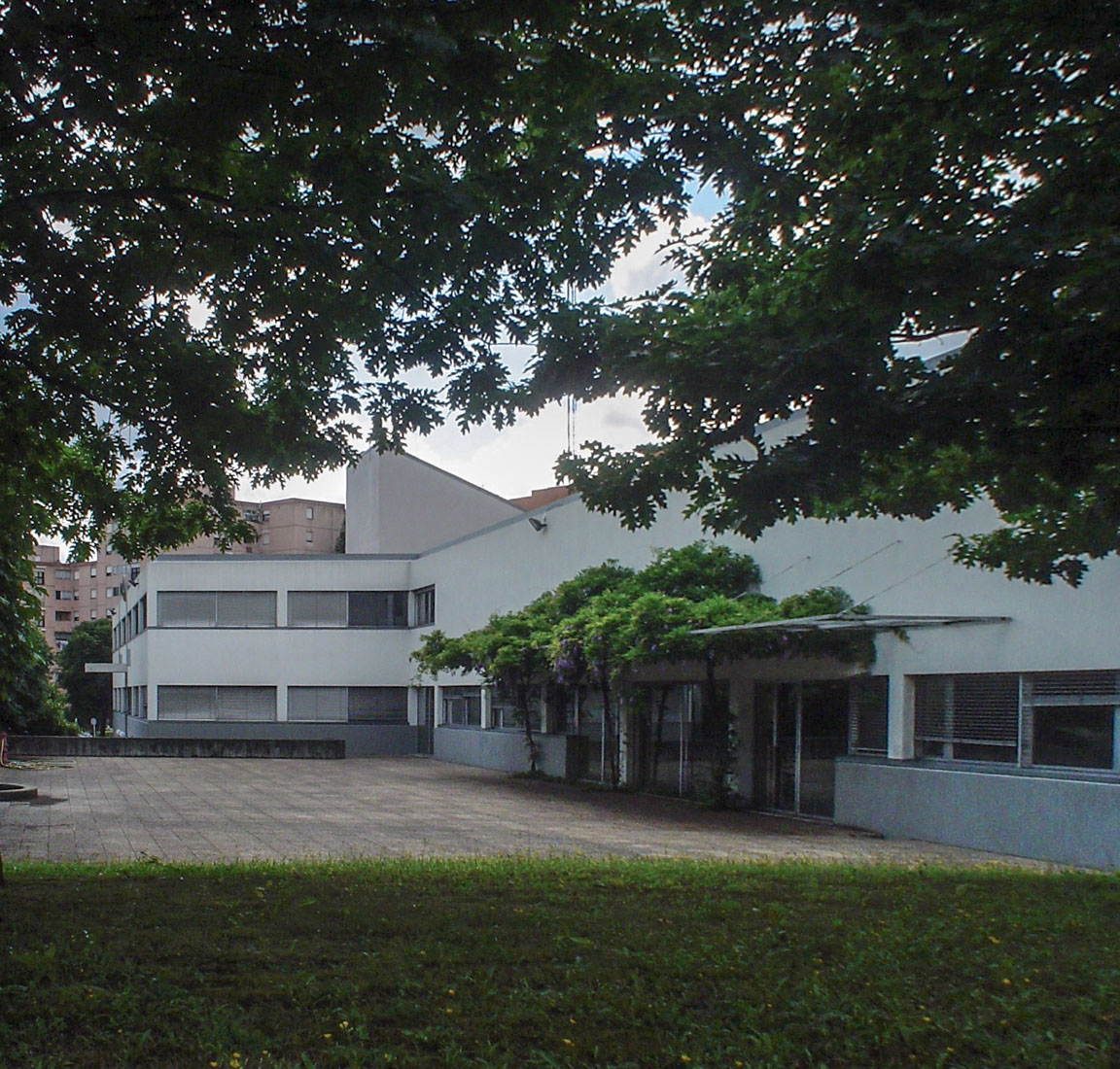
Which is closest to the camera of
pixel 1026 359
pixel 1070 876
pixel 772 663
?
pixel 1026 359

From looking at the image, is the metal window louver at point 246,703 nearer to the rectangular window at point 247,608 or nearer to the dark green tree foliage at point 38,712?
the rectangular window at point 247,608

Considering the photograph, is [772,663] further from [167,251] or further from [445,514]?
[445,514]

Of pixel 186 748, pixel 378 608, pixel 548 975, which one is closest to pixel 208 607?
pixel 378 608

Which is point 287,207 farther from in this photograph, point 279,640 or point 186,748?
point 279,640

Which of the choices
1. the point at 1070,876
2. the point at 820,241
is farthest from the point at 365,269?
the point at 1070,876

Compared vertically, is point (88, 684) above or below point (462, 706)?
below

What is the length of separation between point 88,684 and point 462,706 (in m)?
57.8

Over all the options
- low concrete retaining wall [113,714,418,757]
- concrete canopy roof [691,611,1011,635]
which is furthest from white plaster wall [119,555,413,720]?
concrete canopy roof [691,611,1011,635]

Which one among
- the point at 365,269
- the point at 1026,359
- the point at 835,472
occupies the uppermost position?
the point at 365,269

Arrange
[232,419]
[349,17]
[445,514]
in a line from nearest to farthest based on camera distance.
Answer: [349,17]
[232,419]
[445,514]

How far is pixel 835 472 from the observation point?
28.7 ft

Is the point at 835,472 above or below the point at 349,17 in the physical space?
below

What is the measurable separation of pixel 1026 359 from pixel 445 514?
40.8 m

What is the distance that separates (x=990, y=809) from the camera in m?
15.2
